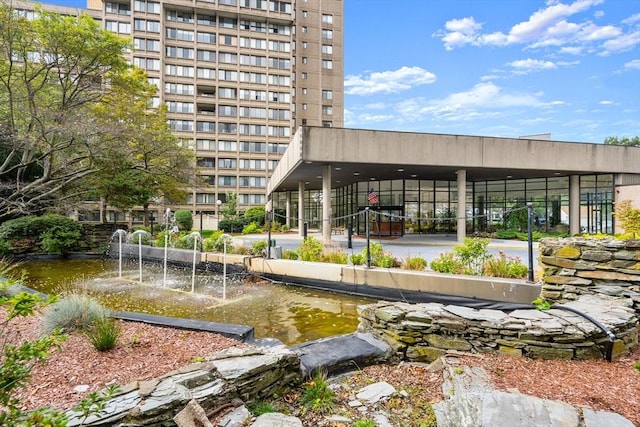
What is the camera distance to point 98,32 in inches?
619

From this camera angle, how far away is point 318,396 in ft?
11.4

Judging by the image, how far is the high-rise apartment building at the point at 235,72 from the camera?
4934cm

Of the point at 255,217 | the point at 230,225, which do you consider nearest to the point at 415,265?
the point at 230,225

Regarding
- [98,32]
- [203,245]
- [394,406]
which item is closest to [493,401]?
[394,406]

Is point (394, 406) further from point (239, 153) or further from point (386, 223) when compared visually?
point (239, 153)

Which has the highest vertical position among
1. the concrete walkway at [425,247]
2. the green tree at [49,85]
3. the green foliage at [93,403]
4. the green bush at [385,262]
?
the green tree at [49,85]

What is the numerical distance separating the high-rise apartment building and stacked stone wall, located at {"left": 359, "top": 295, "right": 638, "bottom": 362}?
47.8 meters

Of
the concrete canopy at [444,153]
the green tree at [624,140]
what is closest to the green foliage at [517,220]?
the concrete canopy at [444,153]

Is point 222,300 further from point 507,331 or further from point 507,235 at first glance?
point 507,235

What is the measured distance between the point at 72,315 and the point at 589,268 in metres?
7.60

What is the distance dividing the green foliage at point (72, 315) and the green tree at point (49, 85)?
12107 mm

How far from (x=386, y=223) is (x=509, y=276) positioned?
51.9ft

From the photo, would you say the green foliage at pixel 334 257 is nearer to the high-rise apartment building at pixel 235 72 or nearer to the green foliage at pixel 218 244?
the green foliage at pixel 218 244

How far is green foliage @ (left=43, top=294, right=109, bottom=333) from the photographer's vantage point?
4.54m
